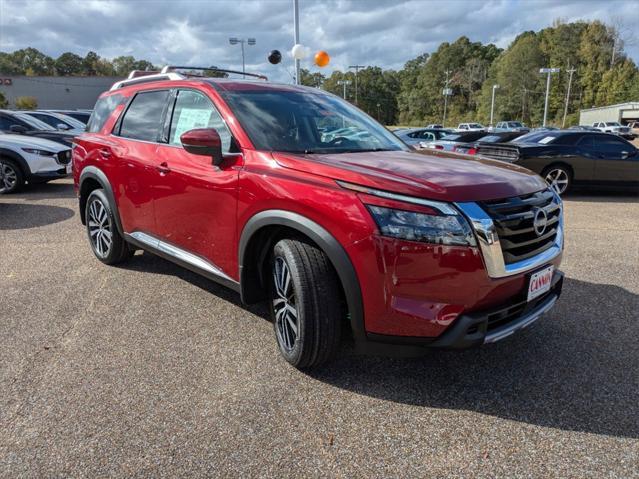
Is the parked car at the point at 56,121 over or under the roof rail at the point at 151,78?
under

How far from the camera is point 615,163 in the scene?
9.86 meters

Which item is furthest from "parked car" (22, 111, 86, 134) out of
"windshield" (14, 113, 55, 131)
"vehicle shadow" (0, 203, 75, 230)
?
"vehicle shadow" (0, 203, 75, 230)

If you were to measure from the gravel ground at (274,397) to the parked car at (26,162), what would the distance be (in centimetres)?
600

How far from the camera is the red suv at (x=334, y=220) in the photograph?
91.7 inches

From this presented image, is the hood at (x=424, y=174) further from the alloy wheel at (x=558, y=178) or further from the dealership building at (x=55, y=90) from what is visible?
the dealership building at (x=55, y=90)

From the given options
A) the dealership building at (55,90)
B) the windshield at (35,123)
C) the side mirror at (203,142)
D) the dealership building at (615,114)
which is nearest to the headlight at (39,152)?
the windshield at (35,123)

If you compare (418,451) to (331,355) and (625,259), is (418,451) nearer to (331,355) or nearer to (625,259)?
(331,355)

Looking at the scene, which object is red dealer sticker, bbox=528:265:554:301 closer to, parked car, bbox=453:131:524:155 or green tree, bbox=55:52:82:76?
parked car, bbox=453:131:524:155

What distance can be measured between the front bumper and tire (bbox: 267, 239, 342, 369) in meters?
0.26

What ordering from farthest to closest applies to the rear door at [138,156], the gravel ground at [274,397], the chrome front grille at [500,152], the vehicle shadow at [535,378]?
the chrome front grille at [500,152] < the rear door at [138,156] < the vehicle shadow at [535,378] < the gravel ground at [274,397]

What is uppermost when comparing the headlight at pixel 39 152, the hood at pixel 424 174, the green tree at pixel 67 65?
the green tree at pixel 67 65

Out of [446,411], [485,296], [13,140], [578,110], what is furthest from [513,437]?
[578,110]

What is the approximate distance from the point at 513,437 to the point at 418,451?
500 millimetres

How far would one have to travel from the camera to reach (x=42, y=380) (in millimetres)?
2834
